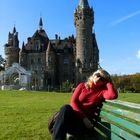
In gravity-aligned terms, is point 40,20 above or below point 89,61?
above

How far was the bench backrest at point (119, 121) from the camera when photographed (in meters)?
5.55

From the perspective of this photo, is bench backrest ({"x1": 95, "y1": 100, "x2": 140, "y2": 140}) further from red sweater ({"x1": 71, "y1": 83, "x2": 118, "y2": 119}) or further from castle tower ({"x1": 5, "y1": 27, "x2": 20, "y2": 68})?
castle tower ({"x1": 5, "y1": 27, "x2": 20, "y2": 68})

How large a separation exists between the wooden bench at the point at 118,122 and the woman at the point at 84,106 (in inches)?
7.0

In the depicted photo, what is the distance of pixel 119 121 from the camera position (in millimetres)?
6285

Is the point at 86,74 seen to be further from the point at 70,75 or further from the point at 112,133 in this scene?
the point at 112,133

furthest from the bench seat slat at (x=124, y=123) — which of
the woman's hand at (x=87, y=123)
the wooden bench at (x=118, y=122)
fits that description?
the woman's hand at (x=87, y=123)

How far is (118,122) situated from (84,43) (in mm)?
81149

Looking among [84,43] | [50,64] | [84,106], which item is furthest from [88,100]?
[50,64]

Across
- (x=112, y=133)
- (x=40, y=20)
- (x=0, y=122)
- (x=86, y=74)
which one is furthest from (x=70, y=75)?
(x=112, y=133)

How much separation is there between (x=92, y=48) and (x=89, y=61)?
349 cm

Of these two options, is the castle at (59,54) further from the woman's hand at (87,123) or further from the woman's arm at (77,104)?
the woman's hand at (87,123)

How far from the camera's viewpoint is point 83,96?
7.56m

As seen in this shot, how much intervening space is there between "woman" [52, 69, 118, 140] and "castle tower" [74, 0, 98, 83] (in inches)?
3142

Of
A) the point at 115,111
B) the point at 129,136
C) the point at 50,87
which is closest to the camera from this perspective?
the point at 129,136
